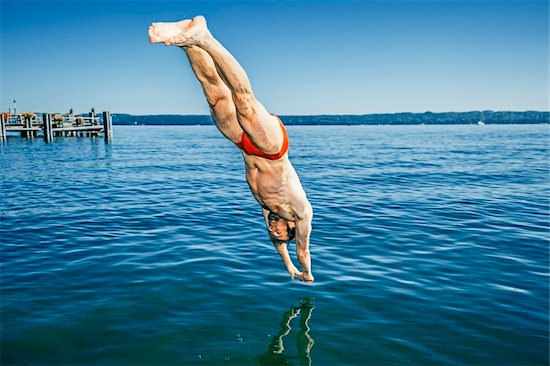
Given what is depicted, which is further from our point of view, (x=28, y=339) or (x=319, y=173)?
(x=319, y=173)

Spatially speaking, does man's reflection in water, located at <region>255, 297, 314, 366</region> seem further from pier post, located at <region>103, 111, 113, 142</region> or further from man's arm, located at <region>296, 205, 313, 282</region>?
pier post, located at <region>103, 111, 113, 142</region>

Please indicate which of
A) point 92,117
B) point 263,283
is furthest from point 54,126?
point 263,283

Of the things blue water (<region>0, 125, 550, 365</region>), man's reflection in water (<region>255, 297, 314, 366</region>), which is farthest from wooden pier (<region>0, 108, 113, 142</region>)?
man's reflection in water (<region>255, 297, 314, 366</region>)

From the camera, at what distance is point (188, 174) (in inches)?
1278

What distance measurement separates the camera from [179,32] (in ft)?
10.8

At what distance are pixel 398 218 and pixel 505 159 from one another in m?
30.1

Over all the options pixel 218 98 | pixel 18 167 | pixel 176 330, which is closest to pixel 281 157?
pixel 218 98

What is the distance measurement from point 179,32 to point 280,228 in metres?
2.67

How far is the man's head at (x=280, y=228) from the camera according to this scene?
5.15m

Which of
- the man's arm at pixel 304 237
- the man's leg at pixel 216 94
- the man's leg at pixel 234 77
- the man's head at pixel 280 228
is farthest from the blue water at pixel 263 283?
the man's leg at pixel 234 77

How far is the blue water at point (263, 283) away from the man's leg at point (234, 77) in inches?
211

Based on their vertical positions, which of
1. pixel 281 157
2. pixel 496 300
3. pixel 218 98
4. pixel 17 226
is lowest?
pixel 496 300

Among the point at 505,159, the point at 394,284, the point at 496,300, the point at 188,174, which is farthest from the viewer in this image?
the point at 505,159

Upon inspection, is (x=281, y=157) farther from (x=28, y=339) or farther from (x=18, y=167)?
(x=18, y=167)
